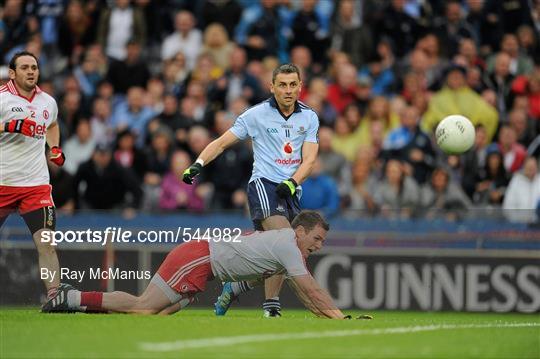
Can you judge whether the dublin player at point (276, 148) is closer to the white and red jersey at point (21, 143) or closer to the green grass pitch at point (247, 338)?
the green grass pitch at point (247, 338)

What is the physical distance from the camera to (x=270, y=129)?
47.2ft

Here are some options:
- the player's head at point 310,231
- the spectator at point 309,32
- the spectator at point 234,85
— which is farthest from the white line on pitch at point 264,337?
the spectator at point 309,32

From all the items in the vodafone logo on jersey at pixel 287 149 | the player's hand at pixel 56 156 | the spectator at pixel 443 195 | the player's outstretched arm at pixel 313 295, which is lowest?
A: the player's outstretched arm at pixel 313 295

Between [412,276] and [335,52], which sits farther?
[335,52]

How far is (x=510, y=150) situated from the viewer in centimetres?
2081

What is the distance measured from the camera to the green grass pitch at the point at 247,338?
34.2 feet

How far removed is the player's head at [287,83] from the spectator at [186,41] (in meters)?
8.95

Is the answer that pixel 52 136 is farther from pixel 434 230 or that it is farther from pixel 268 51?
pixel 268 51

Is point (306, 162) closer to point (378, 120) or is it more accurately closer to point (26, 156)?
point (26, 156)

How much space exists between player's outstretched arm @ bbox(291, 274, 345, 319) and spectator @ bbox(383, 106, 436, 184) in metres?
7.71

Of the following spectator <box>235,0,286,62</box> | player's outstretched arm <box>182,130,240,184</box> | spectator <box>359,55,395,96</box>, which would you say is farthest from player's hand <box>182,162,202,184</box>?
spectator <box>235,0,286,62</box>

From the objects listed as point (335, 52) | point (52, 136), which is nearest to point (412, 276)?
point (335, 52)

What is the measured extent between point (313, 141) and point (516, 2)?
32.5 feet

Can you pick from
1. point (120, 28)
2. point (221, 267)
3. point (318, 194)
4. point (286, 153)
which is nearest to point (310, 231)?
point (221, 267)
